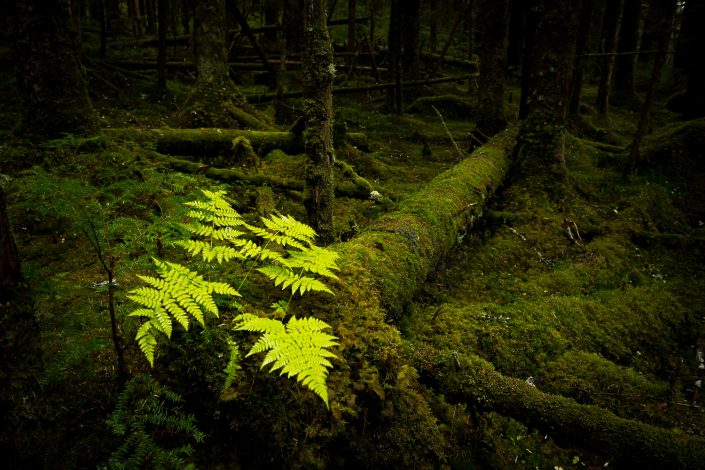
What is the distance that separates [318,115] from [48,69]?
468 centimetres

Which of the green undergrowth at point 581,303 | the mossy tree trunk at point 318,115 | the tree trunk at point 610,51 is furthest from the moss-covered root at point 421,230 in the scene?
the tree trunk at point 610,51

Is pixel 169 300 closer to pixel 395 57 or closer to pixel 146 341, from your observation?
pixel 146 341

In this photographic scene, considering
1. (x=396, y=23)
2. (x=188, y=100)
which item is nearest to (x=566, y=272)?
(x=188, y=100)

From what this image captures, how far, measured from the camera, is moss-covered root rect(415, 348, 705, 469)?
250 centimetres

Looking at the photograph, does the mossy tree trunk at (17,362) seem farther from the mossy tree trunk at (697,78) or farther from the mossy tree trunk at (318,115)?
the mossy tree trunk at (697,78)

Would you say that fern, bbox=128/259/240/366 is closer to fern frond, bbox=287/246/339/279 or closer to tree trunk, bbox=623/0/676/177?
fern frond, bbox=287/246/339/279

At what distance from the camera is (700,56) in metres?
12.1

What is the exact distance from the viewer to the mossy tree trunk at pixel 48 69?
5.43 meters

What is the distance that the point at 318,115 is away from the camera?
4.22 metres

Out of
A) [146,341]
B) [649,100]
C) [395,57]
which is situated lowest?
[146,341]

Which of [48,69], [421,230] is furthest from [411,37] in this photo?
[421,230]

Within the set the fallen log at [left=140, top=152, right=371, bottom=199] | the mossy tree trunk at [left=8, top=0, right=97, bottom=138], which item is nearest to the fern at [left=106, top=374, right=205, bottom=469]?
the fallen log at [left=140, top=152, right=371, bottom=199]

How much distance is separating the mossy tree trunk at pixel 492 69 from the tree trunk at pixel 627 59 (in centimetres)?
1431

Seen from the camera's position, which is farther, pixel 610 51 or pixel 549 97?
pixel 610 51
